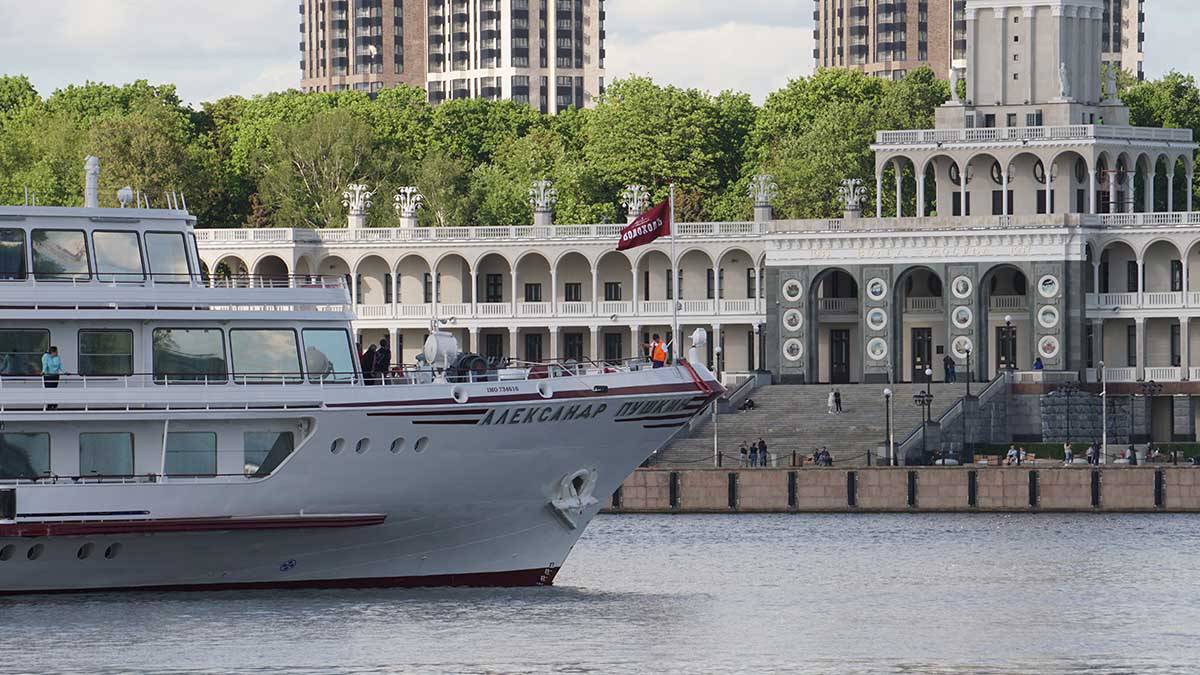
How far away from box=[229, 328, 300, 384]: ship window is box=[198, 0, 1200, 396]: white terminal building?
2293 inches

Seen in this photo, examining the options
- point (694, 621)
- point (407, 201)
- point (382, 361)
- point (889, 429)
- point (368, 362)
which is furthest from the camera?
point (407, 201)

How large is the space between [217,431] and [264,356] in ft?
6.75

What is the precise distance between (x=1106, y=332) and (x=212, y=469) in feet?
245

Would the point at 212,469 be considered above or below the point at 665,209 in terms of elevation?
below

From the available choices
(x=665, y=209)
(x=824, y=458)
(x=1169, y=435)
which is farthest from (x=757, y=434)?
(x=665, y=209)

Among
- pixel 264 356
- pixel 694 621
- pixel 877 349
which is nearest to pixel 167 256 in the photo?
pixel 264 356

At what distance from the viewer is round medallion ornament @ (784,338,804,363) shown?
451 feet

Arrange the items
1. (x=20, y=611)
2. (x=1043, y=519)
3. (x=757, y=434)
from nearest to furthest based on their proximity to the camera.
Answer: (x=20, y=611) < (x=1043, y=519) < (x=757, y=434)

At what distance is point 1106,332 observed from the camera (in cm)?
13650

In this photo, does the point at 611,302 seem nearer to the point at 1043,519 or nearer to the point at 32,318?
the point at 1043,519

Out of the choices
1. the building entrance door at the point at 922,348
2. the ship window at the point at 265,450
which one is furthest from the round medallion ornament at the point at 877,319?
the ship window at the point at 265,450

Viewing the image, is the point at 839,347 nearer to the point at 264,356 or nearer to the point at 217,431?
the point at 264,356

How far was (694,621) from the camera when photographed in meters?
69.8

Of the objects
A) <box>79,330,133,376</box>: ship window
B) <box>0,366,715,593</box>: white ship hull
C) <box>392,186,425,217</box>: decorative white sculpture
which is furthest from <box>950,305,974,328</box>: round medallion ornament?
<box>79,330,133,376</box>: ship window
